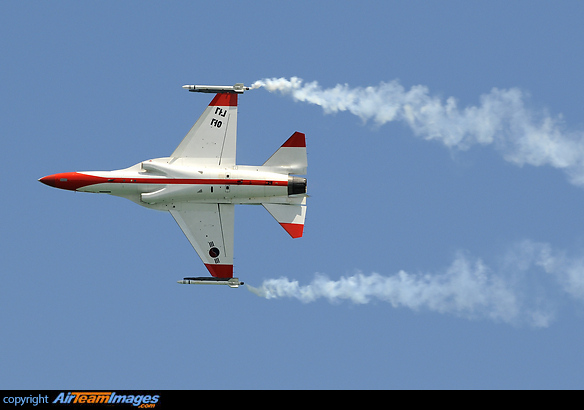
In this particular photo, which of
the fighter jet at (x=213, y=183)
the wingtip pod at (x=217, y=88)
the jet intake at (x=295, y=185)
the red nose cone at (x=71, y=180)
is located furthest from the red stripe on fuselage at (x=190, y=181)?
the wingtip pod at (x=217, y=88)

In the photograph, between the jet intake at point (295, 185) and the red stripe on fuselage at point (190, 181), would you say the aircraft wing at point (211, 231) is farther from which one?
the jet intake at point (295, 185)

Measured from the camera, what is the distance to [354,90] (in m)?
36.5

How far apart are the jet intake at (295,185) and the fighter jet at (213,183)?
0.12ft

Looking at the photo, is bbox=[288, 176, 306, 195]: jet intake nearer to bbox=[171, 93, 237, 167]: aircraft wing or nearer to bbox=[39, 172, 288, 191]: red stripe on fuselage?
bbox=[39, 172, 288, 191]: red stripe on fuselage

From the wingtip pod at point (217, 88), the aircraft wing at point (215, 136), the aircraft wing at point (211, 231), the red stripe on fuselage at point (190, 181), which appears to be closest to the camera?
the red stripe on fuselage at point (190, 181)

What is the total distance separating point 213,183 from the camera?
35875 mm

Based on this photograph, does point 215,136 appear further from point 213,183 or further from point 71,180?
point 71,180

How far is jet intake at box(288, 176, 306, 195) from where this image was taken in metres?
35.9

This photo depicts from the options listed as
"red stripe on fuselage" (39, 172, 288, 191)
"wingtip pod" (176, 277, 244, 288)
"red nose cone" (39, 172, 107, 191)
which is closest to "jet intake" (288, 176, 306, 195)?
"red stripe on fuselage" (39, 172, 288, 191)

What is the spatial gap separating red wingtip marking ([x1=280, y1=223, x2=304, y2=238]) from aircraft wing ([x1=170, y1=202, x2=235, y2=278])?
2112 millimetres

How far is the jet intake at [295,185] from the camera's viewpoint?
35938mm
